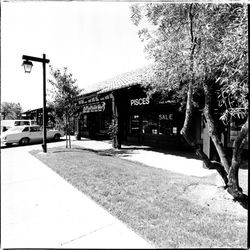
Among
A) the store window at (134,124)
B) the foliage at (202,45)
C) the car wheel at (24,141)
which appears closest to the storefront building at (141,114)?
the store window at (134,124)

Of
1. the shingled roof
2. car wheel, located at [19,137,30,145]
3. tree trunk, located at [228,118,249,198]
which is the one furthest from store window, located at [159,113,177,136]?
car wheel, located at [19,137,30,145]

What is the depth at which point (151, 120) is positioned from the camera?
14203 millimetres

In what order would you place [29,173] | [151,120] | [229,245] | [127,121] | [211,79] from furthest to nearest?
[127,121], [151,120], [29,173], [211,79], [229,245]

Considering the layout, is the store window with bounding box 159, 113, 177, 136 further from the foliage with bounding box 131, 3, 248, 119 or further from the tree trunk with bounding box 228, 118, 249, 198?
the tree trunk with bounding box 228, 118, 249, 198

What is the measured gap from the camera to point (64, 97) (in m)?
11.6

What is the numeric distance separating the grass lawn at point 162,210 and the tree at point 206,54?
968 mm

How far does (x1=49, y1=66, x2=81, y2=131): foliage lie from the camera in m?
11.5

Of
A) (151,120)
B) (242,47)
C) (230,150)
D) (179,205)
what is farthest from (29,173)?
(151,120)

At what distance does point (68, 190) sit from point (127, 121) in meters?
12.0

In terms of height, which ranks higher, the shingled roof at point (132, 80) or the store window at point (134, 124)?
the shingled roof at point (132, 80)

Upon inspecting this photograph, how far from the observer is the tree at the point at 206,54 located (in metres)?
3.38

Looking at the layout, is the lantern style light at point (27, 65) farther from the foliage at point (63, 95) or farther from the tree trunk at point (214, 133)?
the tree trunk at point (214, 133)

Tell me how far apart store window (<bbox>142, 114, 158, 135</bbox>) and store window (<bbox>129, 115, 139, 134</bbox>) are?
772mm

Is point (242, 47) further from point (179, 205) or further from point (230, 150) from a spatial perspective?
point (230, 150)
